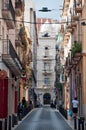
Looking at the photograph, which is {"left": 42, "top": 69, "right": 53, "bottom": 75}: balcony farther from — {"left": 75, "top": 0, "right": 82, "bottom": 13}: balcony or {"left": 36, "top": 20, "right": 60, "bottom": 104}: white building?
{"left": 75, "top": 0, "right": 82, "bottom": 13}: balcony

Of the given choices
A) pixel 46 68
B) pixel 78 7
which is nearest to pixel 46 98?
pixel 46 68

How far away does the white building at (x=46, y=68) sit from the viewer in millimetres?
127125

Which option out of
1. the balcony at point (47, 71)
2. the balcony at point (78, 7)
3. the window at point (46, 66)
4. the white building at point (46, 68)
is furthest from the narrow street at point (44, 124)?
the window at point (46, 66)

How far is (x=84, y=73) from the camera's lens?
118ft

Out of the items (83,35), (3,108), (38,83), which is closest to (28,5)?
(38,83)

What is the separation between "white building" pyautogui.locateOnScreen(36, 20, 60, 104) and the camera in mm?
127125

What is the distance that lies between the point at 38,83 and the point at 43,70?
4076mm

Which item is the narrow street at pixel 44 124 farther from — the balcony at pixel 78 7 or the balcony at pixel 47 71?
the balcony at pixel 47 71

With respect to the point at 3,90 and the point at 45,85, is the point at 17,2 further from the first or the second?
the point at 45,85

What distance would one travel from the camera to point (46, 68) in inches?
5098

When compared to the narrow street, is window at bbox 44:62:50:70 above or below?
above

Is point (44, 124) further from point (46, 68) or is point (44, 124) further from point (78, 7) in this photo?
point (46, 68)

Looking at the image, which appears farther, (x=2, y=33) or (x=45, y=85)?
(x=45, y=85)

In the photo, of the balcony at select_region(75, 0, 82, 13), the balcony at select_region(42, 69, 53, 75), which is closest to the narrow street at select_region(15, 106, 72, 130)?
the balcony at select_region(75, 0, 82, 13)
